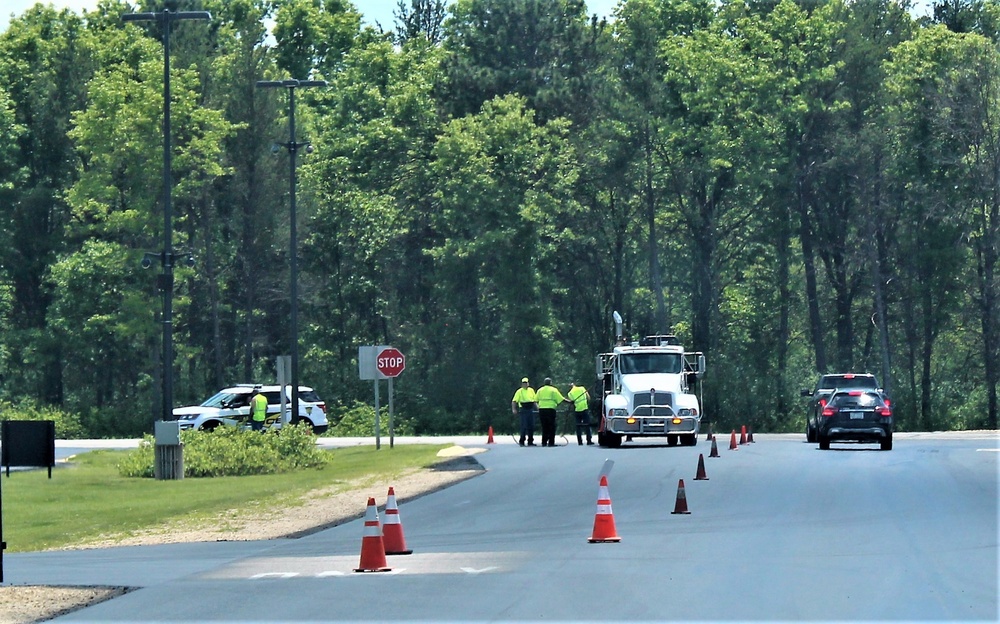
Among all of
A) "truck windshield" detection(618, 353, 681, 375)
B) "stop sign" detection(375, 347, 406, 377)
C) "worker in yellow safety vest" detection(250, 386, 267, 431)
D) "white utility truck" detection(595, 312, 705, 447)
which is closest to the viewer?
"white utility truck" detection(595, 312, 705, 447)

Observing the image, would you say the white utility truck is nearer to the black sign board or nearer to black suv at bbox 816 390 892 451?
black suv at bbox 816 390 892 451

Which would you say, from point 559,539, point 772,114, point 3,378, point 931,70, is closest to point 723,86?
point 772,114

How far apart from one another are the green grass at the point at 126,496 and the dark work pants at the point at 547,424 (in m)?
5.78

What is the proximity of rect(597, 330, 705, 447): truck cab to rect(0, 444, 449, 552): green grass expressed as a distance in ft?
17.8

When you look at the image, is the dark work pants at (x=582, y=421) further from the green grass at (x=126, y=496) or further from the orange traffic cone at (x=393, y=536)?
the orange traffic cone at (x=393, y=536)

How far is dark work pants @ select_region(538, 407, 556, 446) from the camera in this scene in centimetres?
4494

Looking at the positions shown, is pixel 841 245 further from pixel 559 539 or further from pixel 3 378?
pixel 559 539

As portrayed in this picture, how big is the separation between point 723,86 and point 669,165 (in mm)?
4171

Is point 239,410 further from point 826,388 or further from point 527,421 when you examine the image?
point 826,388

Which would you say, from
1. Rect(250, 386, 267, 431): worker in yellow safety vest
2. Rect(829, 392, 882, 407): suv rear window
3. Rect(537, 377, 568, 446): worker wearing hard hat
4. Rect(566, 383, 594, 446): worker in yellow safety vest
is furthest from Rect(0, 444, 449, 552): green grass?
Rect(829, 392, 882, 407): suv rear window

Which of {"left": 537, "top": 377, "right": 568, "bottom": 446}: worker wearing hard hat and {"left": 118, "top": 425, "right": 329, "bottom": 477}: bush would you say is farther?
{"left": 537, "top": 377, "right": 568, "bottom": 446}: worker wearing hard hat

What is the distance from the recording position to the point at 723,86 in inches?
2869

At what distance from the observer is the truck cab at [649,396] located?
42156 millimetres

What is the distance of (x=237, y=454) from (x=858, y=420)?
15.2 m
